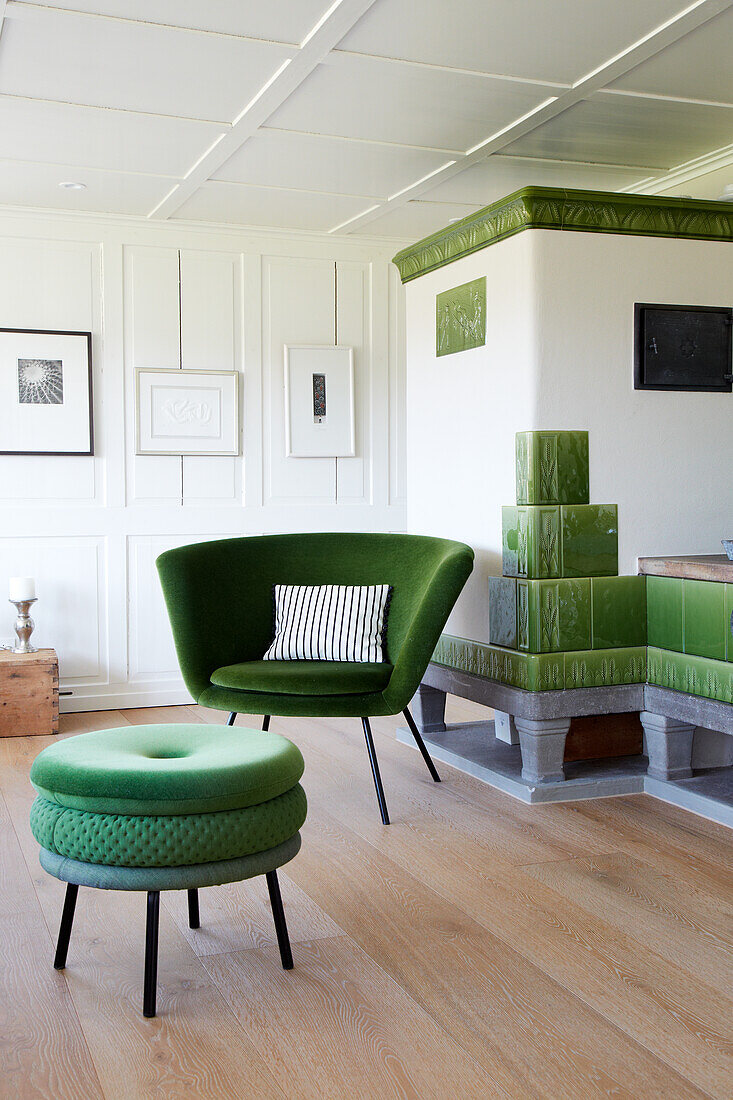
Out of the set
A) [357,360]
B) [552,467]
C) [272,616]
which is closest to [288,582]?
[272,616]

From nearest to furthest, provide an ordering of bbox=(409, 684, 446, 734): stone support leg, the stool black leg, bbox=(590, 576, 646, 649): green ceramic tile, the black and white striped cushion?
the stool black leg < bbox=(590, 576, 646, 649): green ceramic tile < the black and white striped cushion < bbox=(409, 684, 446, 734): stone support leg

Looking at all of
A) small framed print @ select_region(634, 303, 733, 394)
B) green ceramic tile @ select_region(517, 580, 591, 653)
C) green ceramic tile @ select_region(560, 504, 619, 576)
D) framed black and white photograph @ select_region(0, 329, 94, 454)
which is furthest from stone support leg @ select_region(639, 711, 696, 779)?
framed black and white photograph @ select_region(0, 329, 94, 454)

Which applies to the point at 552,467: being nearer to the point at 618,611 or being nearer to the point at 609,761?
the point at 618,611

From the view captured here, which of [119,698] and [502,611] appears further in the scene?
[119,698]

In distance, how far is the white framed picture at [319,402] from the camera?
5395 mm

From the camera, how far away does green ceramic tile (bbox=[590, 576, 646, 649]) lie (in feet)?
11.6

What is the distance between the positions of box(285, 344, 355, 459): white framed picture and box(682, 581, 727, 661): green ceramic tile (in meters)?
2.48

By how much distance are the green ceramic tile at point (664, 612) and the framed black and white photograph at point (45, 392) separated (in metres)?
2.80

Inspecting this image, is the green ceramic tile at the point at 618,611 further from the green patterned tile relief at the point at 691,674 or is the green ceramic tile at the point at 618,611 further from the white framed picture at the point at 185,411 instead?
the white framed picture at the point at 185,411

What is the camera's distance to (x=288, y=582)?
13.0 feet

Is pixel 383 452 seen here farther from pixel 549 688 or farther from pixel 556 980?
pixel 556 980

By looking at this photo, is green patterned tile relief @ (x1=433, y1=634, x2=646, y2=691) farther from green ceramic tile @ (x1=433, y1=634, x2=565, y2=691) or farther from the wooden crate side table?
the wooden crate side table

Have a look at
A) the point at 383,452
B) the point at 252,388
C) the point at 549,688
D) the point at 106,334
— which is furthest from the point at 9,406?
the point at 549,688

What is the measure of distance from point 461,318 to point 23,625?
2.43 metres
